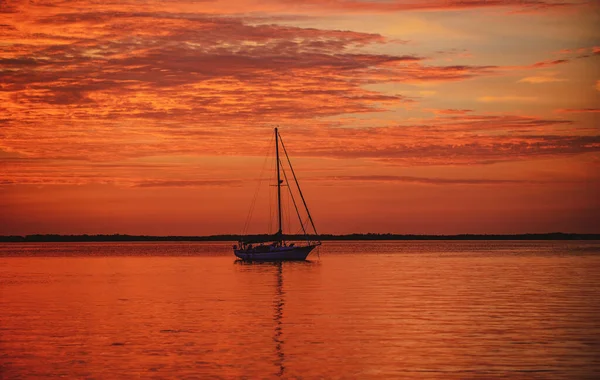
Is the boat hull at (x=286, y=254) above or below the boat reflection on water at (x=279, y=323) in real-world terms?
above

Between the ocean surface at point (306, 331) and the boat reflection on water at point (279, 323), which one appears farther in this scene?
the boat reflection on water at point (279, 323)

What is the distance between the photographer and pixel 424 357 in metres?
30.2

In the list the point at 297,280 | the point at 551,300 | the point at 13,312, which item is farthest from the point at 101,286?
the point at 551,300

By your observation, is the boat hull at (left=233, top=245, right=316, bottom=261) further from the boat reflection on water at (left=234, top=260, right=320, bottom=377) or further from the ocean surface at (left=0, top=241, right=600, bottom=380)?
the ocean surface at (left=0, top=241, right=600, bottom=380)

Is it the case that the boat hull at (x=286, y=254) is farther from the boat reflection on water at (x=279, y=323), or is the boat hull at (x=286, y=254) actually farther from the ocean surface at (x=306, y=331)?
the ocean surface at (x=306, y=331)

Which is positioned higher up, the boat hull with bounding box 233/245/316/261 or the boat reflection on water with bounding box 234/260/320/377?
the boat hull with bounding box 233/245/316/261

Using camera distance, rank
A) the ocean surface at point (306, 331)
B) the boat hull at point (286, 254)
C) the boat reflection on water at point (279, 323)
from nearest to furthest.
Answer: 1. the ocean surface at point (306, 331)
2. the boat reflection on water at point (279, 323)
3. the boat hull at point (286, 254)

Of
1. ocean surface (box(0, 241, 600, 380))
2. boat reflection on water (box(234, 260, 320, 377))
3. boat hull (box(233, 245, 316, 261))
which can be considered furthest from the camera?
boat hull (box(233, 245, 316, 261))

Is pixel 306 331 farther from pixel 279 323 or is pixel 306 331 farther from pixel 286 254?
pixel 286 254

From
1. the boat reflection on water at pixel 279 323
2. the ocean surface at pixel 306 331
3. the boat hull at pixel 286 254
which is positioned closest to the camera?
the ocean surface at pixel 306 331

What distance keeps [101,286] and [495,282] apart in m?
32.8

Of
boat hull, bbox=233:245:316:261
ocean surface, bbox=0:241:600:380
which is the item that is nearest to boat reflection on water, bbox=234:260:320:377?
ocean surface, bbox=0:241:600:380

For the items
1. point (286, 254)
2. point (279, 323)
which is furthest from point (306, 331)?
point (286, 254)

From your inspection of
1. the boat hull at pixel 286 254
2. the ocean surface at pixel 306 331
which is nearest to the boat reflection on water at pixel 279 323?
the ocean surface at pixel 306 331
